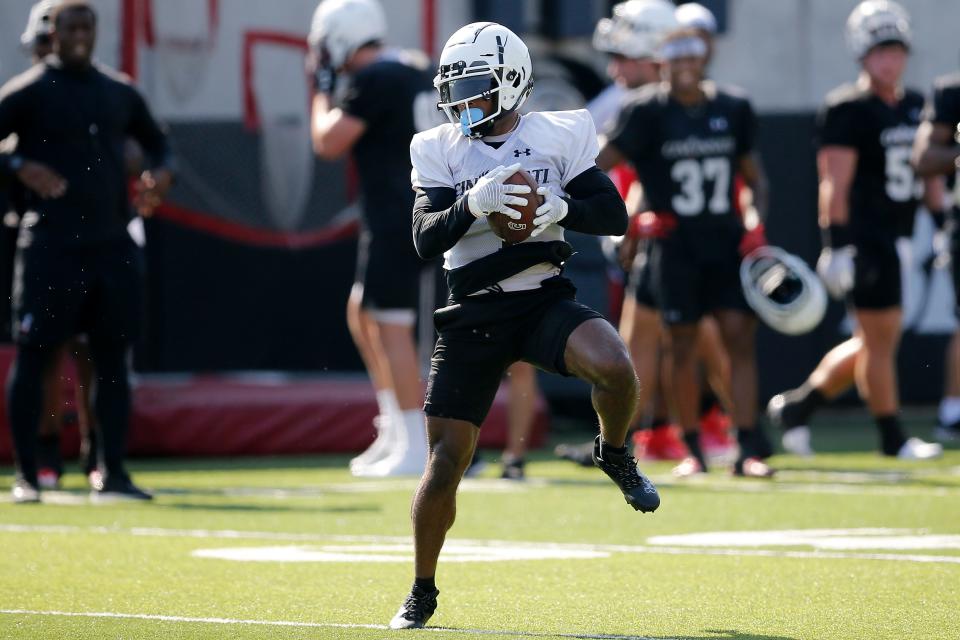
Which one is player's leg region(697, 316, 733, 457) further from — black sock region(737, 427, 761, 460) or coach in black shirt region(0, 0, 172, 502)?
coach in black shirt region(0, 0, 172, 502)

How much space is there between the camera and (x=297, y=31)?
1353 centimetres

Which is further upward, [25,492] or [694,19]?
[694,19]

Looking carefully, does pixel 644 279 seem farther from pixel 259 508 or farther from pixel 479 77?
pixel 479 77

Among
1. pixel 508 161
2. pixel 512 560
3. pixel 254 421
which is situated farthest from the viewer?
pixel 254 421

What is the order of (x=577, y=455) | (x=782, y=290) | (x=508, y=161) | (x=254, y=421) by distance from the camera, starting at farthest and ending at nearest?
(x=254, y=421)
(x=577, y=455)
(x=782, y=290)
(x=508, y=161)

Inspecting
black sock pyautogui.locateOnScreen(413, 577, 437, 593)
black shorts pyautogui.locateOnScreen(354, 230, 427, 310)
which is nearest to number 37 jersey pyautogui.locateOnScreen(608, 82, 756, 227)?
black shorts pyautogui.locateOnScreen(354, 230, 427, 310)

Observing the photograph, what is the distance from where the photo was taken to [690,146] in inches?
370

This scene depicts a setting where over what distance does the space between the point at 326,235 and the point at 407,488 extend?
4.48 metres

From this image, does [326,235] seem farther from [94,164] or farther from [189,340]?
[94,164]

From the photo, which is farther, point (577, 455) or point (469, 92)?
point (577, 455)

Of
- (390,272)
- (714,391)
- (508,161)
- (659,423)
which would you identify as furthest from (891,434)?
(508,161)

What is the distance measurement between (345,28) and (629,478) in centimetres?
498

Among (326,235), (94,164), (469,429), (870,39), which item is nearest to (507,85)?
(469,429)

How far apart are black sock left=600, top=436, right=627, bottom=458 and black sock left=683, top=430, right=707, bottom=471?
13.8 ft
